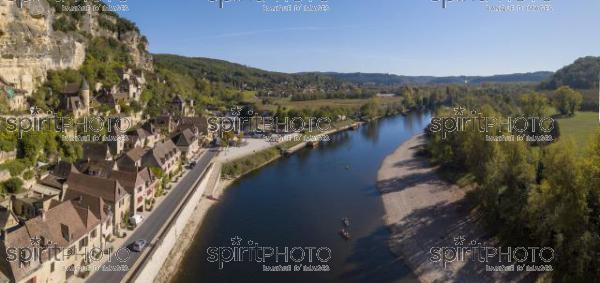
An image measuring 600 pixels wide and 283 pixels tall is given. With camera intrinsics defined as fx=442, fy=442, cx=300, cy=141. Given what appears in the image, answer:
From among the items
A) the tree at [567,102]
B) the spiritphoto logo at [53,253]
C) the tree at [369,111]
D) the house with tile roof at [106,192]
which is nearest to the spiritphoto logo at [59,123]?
the house with tile roof at [106,192]

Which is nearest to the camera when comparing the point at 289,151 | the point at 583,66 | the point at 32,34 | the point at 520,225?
the point at 520,225

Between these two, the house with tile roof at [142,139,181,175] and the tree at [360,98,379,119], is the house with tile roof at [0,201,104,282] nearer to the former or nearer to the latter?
the house with tile roof at [142,139,181,175]

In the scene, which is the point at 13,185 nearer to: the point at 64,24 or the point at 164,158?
the point at 164,158

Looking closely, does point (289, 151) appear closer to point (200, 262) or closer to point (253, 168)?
point (253, 168)

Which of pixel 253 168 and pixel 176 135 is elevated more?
pixel 176 135

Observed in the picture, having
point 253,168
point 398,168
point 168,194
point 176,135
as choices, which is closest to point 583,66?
point 398,168

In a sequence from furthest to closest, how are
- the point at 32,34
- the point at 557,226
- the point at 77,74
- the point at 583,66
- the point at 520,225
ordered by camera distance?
the point at 583,66
the point at 77,74
the point at 32,34
the point at 520,225
the point at 557,226

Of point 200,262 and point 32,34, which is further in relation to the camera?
point 32,34
